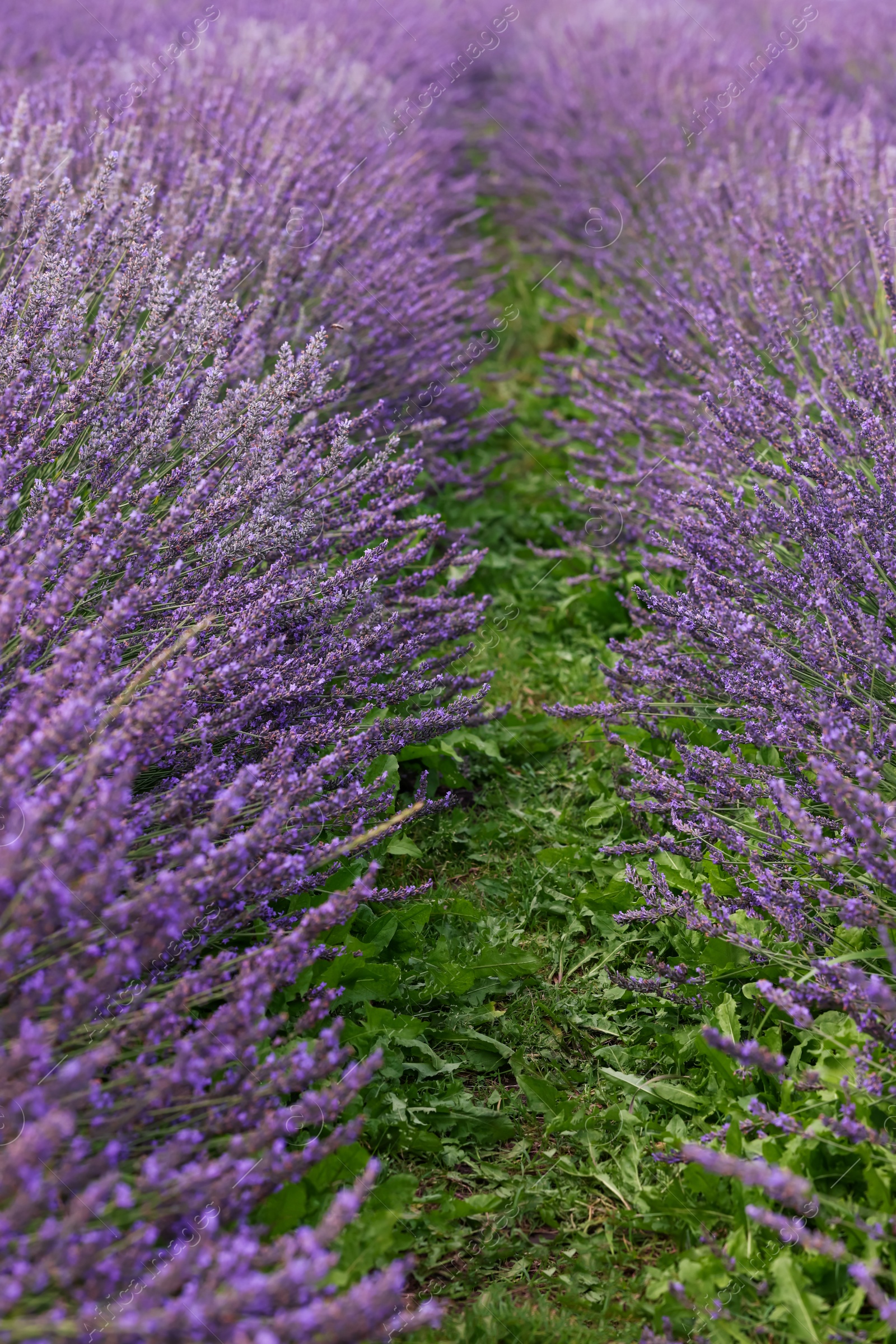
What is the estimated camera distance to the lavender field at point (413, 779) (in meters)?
1.33

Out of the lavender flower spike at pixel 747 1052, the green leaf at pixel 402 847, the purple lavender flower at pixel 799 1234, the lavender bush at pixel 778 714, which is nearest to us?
the purple lavender flower at pixel 799 1234

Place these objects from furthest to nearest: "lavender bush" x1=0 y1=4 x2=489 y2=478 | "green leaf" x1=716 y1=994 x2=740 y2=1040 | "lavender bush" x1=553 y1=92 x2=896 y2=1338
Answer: "lavender bush" x1=0 y1=4 x2=489 y2=478 → "green leaf" x1=716 y1=994 x2=740 y2=1040 → "lavender bush" x1=553 y1=92 x2=896 y2=1338

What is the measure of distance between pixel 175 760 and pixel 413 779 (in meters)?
0.91

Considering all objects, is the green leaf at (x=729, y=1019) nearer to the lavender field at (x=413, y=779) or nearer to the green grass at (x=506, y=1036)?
the lavender field at (x=413, y=779)

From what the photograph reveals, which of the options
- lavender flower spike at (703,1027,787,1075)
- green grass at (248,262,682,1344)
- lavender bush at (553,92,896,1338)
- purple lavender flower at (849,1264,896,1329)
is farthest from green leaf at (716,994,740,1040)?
purple lavender flower at (849,1264,896,1329)

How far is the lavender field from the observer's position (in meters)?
1.33

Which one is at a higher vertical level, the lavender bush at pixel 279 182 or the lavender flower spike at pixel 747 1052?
the lavender bush at pixel 279 182

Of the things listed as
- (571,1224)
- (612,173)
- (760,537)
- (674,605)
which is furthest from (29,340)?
(612,173)

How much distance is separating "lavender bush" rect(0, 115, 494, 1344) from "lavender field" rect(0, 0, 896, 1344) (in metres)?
0.01

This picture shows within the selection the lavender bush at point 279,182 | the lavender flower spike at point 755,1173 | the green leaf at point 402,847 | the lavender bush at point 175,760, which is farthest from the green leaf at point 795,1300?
the lavender bush at point 279,182

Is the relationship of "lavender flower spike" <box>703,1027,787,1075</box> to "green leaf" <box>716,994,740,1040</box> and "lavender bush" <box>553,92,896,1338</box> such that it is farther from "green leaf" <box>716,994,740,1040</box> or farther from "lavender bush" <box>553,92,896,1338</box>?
"green leaf" <box>716,994,740,1040</box>

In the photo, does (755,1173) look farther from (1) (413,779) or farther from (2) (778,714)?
(1) (413,779)

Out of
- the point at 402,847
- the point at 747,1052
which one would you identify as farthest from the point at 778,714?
the point at 402,847

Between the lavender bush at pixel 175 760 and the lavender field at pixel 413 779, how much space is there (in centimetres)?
1
